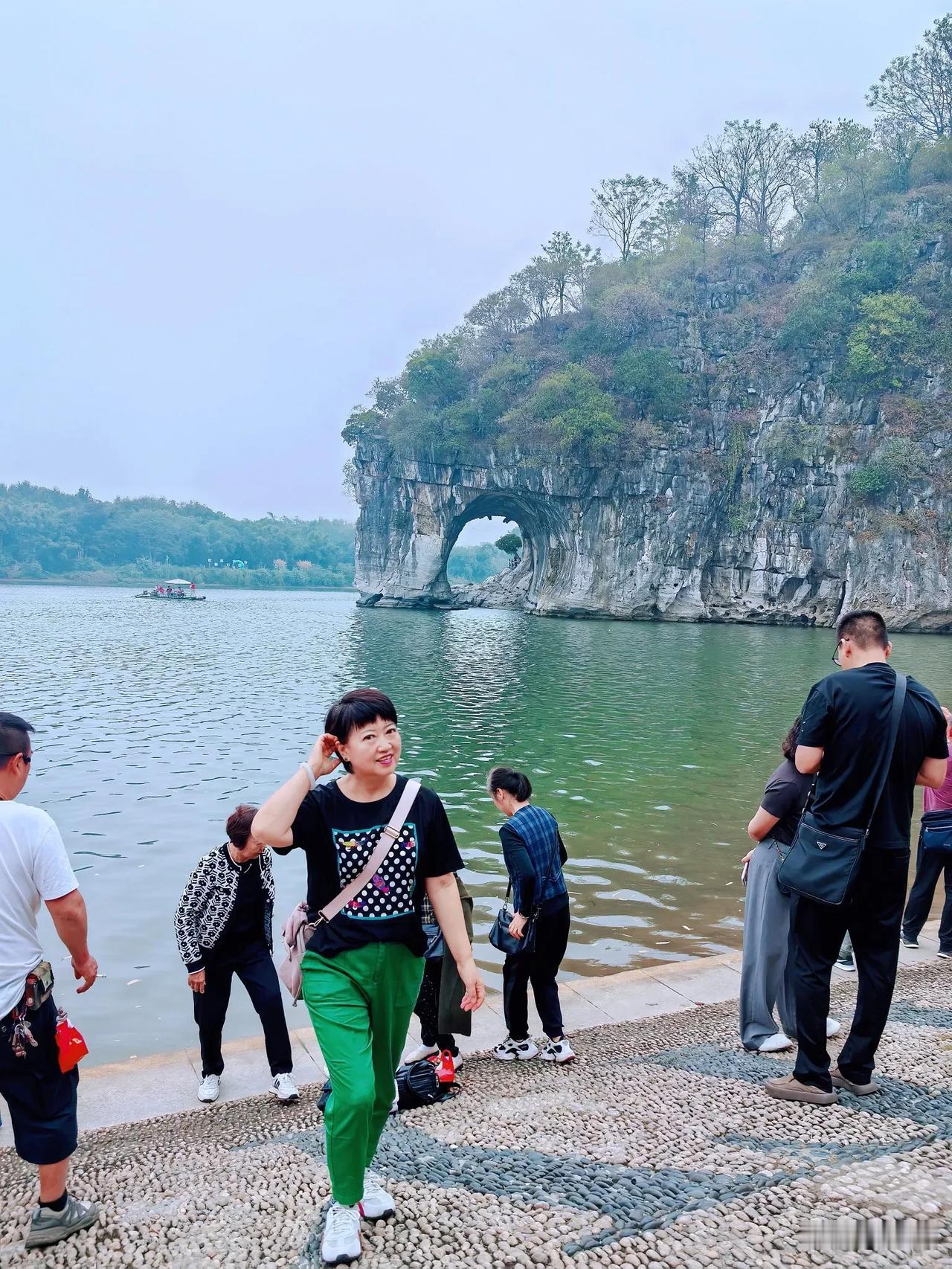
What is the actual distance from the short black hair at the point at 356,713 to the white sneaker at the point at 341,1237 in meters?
1.30

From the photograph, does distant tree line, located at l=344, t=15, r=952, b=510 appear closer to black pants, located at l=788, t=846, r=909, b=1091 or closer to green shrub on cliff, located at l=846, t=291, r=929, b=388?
green shrub on cliff, located at l=846, t=291, r=929, b=388

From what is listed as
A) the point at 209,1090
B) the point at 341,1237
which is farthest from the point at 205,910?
the point at 341,1237

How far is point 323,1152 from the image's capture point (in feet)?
10.7

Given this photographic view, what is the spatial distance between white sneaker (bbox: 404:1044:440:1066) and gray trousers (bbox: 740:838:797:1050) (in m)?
1.48

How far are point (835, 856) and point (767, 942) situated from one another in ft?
3.31

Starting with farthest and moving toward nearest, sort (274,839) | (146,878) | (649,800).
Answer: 1. (649,800)
2. (146,878)
3. (274,839)

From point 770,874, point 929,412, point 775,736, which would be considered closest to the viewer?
point 770,874

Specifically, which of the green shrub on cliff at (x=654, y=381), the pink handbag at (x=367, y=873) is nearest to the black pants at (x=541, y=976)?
the pink handbag at (x=367, y=873)

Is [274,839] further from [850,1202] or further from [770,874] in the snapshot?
[770,874]

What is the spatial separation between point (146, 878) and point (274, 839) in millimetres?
6772

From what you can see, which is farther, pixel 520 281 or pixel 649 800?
pixel 520 281

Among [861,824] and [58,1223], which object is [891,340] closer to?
[861,824]

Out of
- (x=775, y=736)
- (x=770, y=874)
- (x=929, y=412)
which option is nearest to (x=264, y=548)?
(x=929, y=412)

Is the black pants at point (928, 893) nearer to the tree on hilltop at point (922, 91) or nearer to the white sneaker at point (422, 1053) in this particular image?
the white sneaker at point (422, 1053)
